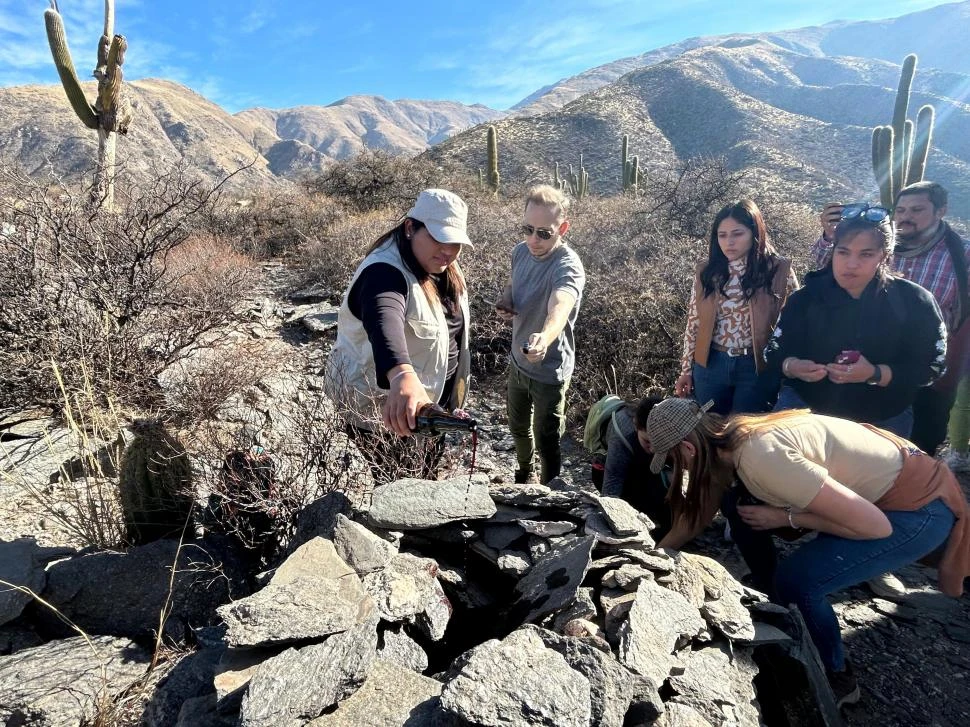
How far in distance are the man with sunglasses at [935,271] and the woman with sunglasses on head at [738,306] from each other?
69cm

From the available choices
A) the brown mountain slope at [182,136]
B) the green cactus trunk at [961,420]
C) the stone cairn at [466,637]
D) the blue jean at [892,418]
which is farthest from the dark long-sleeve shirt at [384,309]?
the green cactus trunk at [961,420]

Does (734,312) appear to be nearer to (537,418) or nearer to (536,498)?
(537,418)

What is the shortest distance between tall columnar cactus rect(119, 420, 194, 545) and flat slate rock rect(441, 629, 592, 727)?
6.12 feet

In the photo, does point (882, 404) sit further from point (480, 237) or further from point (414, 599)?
point (480, 237)

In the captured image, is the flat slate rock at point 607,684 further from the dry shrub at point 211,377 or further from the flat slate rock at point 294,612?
the dry shrub at point 211,377

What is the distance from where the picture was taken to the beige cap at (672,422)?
2.39m

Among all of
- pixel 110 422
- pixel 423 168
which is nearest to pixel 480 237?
pixel 110 422

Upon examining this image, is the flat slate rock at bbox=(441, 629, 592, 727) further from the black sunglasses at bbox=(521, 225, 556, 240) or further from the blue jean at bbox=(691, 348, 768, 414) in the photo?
the blue jean at bbox=(691, 348, 768, 414)

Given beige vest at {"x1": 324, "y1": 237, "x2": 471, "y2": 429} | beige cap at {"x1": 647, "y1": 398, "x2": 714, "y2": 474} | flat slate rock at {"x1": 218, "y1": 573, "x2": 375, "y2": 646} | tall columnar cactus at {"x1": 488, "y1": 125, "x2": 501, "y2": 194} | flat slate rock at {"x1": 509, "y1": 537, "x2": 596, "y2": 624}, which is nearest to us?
flat slate rock at {"x1": 218, "y1": 573, "x2": 375, "y2": 646}

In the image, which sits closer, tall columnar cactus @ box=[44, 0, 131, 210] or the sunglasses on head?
the sunglasses on head

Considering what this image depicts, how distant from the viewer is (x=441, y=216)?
2.04m

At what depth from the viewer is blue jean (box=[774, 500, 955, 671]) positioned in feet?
7.61

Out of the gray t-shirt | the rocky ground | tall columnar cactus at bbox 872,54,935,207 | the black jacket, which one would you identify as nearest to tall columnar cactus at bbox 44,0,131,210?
the rocky ground

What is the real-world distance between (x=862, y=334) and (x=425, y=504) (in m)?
2.27
